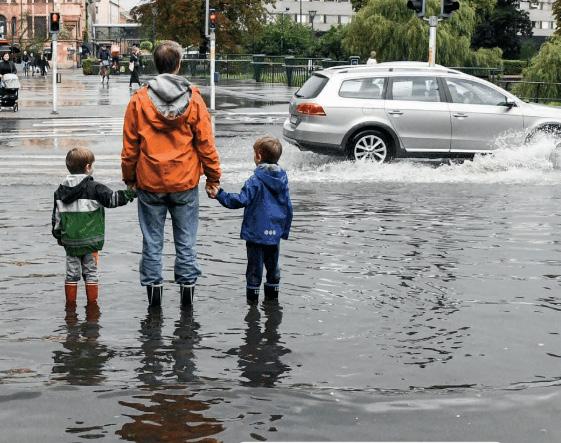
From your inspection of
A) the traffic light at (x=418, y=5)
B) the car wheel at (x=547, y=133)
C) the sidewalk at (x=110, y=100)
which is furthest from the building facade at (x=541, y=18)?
the car wheel at (x=547, y=133)

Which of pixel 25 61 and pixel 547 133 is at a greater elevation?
pixel 25 61

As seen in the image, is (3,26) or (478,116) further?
(3,26)

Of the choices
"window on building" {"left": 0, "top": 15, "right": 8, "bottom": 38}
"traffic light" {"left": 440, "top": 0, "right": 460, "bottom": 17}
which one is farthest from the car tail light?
"window on building" {"left": 0, "top": 15, "right": 8, "bottom": 38}

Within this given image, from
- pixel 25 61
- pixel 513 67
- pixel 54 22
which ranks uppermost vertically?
pixel 54 22

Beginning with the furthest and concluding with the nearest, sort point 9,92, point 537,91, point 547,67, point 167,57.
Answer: point 547,67, point 537,91, point 9,92, point 167,57

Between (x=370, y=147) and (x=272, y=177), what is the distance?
33.7 ft

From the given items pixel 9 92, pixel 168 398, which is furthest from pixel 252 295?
pixel 9 92

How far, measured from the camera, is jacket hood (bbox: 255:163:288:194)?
8.29 m

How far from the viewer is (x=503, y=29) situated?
9862 cm

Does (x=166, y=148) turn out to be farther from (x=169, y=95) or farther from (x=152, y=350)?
(x=152, y=350)

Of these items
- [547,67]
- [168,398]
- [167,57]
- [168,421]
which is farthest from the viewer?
[547,67]

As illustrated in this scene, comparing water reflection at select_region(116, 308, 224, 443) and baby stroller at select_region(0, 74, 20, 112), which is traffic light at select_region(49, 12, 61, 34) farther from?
water reflection at select_region(116, 308, 224, 443)

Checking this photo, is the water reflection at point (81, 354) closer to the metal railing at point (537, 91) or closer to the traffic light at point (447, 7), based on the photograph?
the traffic light at point (447, 7)

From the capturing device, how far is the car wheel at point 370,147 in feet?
60.4
